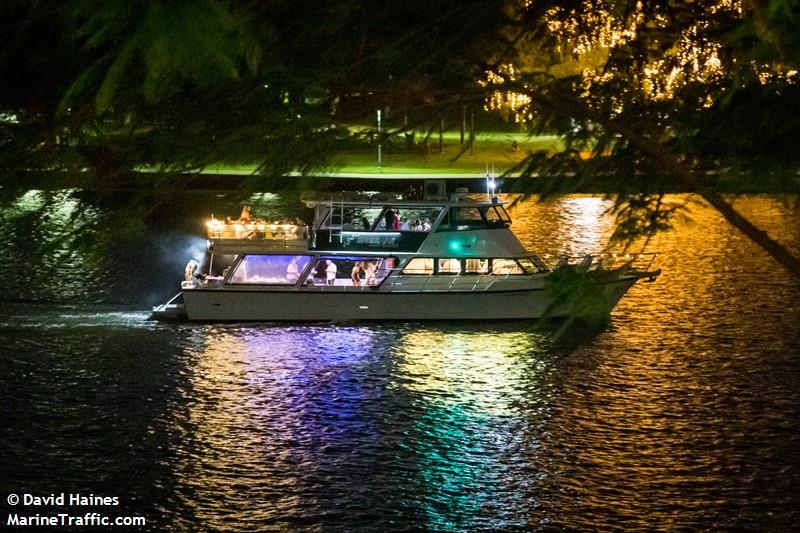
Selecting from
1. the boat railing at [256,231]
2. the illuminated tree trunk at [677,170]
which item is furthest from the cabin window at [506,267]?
the illuminated tree trunk at [677,170]

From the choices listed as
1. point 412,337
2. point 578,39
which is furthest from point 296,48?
point 412,337

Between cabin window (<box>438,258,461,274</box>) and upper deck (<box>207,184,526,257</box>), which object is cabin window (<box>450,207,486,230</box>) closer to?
upper deck (<box>207,184,526,257</box>)

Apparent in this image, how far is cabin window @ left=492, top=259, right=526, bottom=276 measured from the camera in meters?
Answer: 25.1

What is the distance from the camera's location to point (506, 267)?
82.5 ft

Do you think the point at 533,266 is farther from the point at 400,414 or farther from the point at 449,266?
the point at 400,414

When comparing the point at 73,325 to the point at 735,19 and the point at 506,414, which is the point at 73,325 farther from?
the point at 735,19

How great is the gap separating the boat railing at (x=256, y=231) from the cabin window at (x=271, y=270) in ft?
1.64

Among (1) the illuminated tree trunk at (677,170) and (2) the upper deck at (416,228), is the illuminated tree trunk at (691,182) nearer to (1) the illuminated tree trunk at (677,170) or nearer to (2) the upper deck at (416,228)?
(1) the illuminated tree trunk at (677,170)

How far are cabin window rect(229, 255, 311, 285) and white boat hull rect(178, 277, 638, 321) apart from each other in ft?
1.28

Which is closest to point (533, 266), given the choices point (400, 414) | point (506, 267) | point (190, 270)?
point (506, 267)

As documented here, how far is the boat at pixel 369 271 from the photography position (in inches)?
979

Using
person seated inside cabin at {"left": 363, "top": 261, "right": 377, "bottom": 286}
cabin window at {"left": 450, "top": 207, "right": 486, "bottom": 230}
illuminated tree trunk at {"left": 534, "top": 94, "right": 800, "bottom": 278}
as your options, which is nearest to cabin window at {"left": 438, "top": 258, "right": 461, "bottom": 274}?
cabin window at {"left": 450, "top": 207, "right": 486, "bottom": 230}

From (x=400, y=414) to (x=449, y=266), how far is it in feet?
25.1

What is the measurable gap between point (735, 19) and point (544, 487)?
8.69 m
